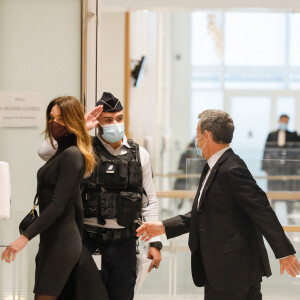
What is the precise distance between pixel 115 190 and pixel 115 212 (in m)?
0.15

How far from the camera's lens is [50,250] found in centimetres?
355

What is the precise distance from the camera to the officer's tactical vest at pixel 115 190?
3967 mm

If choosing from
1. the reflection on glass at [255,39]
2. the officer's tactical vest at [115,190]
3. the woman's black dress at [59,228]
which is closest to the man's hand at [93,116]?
the officer's tactical vest at [115,190]

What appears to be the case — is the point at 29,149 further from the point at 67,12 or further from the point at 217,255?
the point at 217,255

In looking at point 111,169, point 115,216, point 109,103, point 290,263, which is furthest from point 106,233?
point 290,263

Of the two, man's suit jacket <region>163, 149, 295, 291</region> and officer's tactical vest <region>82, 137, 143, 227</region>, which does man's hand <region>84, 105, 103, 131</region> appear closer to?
officer's tactical vest <region>82, 137, 143, 227</region>

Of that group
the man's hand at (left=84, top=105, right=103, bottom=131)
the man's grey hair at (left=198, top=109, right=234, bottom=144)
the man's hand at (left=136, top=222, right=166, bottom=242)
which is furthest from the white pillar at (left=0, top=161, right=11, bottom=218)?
the man's grey hair at (left=198, top=109, right=234, bottom=144)

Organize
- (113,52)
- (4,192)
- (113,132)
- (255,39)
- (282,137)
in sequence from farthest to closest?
1. (255,39)
2. (282,137)
3. (113,52)
4. (113,132)
5. (4,192)

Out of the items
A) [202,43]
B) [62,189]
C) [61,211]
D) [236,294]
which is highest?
[202,43]

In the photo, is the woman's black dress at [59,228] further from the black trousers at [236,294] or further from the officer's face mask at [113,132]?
the black trousers at [236,294]

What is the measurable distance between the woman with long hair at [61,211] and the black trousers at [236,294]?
→ 687mm

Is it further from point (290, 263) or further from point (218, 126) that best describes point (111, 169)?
point (290, 263)

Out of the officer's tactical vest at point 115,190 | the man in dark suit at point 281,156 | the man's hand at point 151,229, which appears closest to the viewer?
the man's hand at point 151,229

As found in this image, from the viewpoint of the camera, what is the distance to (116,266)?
3.98 meters
